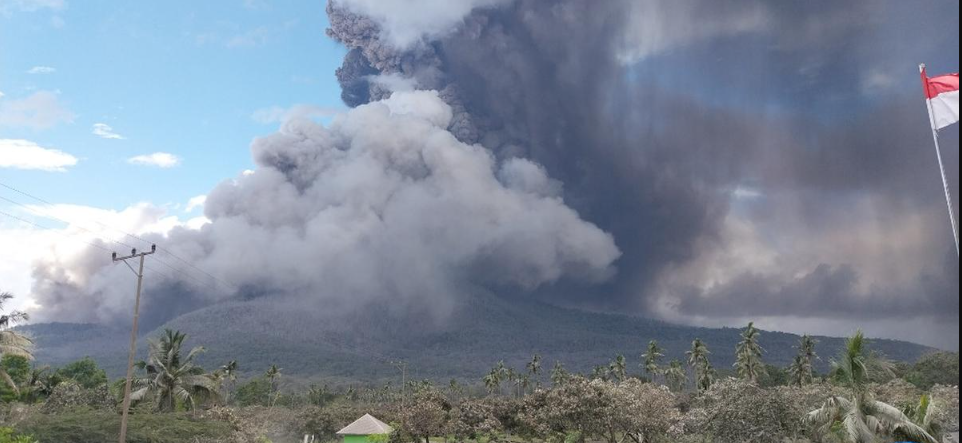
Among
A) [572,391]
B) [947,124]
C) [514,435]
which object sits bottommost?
[514,435]

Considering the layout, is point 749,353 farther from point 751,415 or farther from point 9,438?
point 9,438

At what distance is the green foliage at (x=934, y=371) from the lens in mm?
91375

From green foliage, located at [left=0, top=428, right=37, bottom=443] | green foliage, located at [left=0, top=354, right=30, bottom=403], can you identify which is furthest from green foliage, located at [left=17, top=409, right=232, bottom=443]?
green foliage, located at [left=0, top=354, right=30, bottom=403]

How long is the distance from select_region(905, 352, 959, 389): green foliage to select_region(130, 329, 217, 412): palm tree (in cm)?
8413

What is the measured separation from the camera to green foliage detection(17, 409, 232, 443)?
133ft

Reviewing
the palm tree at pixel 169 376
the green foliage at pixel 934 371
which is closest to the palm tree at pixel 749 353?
the green foliage at pixel 934 371

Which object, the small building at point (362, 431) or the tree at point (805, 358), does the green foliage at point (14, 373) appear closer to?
the small building at point (362, 431)

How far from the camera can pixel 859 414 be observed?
28.7m

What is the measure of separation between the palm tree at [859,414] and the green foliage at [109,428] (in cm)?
3754

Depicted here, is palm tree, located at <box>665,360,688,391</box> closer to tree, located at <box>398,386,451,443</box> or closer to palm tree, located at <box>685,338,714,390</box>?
palm tree, located at <box>685,338,714,390</box>

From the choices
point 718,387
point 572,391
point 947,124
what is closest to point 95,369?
point 572,391

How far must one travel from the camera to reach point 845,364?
30.8 m

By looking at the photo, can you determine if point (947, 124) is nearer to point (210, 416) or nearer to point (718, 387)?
point (718, 387)

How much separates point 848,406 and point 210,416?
Result: 1810 inches
